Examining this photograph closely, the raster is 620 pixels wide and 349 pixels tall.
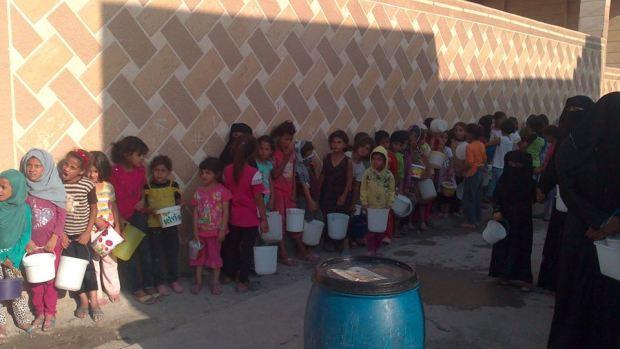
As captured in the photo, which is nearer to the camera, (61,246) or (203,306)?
(61,246)

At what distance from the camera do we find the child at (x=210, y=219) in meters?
5.30

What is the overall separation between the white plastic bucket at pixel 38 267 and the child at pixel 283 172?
7.60 ft

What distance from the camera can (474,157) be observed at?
7992 millimetres

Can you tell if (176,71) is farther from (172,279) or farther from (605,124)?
(605,124)

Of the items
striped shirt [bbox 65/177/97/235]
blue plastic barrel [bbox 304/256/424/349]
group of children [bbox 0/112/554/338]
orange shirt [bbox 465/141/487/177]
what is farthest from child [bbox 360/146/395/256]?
blue plastic barrel [bbox 304/256/424/349]

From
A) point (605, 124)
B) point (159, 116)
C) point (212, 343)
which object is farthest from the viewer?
point (159, 116)

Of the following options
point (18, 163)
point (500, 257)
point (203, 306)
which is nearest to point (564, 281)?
point (500, 257)

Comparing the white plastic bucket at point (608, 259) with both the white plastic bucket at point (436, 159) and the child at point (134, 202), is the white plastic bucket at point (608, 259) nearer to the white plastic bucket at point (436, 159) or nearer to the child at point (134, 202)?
the child at point (134, 202)

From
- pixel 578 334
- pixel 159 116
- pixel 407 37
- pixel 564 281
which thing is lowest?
pixel 578 334

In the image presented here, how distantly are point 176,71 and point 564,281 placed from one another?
12.0ft

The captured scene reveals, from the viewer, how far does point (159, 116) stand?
539cm

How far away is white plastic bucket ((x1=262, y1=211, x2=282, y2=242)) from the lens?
5.88m

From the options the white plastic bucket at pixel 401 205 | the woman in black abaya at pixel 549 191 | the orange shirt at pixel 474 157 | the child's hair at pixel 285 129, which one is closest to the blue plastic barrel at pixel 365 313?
the woman in black abaya at pixel 549 191

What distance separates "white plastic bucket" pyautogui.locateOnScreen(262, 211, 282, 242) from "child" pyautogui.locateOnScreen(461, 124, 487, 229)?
3.25 metres
